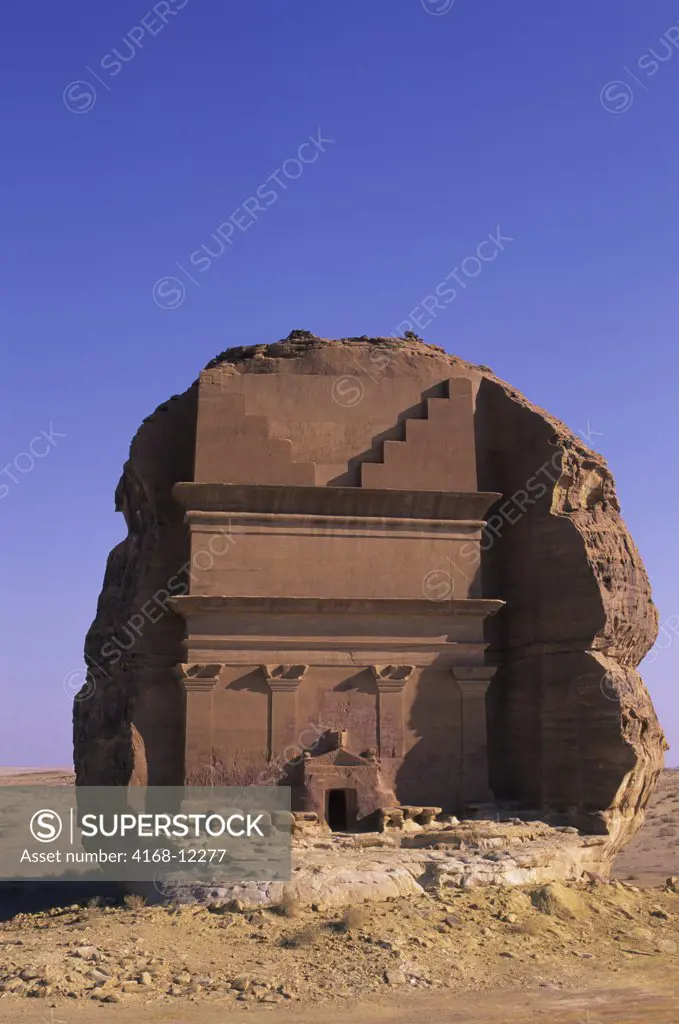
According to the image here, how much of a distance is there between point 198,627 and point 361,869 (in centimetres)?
603

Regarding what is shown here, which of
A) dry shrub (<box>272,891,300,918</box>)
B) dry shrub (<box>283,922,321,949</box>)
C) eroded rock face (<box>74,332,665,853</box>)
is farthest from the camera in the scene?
eroded rock face (<box>74,332,665,853</box>)

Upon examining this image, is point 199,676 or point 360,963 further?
point 199,676

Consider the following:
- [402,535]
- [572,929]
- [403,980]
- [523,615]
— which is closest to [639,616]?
[523,615]

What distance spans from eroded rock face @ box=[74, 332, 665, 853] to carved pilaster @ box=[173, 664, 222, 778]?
1.52 ft

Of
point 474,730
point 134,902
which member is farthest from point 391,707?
point 134,902

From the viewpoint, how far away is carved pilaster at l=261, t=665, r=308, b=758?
18.3 metres

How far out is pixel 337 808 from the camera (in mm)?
18219

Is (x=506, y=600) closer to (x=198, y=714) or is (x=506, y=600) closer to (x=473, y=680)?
(x=473, y=680)

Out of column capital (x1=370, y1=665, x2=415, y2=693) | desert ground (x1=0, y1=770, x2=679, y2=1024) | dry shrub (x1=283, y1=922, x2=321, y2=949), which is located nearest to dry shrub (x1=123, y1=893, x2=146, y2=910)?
desert ground (x1=0, y1=770, x2=679, y2=1024)

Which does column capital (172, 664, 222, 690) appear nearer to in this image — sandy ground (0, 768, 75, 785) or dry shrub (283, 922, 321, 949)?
dry shrub (283, 922, 321, 949)

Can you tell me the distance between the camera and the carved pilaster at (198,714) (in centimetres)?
1803

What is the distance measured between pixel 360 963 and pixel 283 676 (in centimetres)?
750

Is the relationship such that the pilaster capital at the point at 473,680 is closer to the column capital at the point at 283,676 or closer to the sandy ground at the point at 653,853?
the column capital at the point at 283,676

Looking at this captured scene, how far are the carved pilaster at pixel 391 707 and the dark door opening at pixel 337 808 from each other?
1.04 metres
